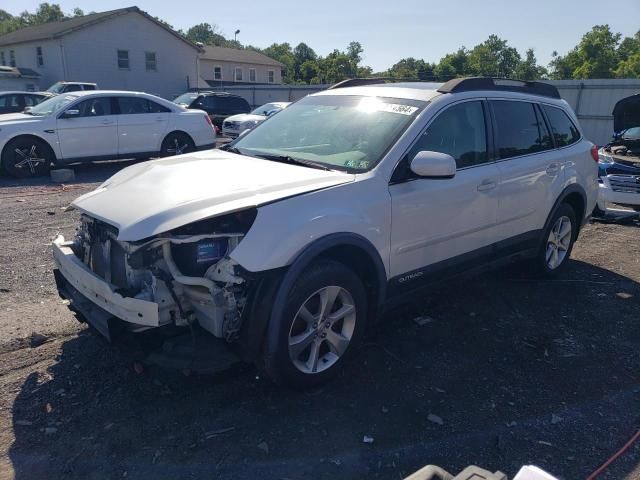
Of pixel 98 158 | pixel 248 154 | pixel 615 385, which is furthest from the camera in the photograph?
pixel 98 158

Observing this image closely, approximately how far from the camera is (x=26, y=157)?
10.6 meters

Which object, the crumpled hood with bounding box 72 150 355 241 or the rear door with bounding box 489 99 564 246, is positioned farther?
the rear door with bounding box 489 99 564 246

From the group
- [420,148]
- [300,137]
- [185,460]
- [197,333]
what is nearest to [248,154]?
[300,137]

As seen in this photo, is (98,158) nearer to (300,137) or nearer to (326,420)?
(300,137)

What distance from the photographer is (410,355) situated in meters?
3.98

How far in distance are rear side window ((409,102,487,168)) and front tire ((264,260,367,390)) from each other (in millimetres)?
1117

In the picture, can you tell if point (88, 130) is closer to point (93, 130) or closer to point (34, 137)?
point (93, 130)

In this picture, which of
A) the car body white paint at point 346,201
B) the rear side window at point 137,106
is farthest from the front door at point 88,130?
the car body white paint at point 346,201

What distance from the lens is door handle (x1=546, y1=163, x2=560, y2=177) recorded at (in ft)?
16.8

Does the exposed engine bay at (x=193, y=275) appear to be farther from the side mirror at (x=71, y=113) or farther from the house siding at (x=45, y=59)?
the house siding at (x=45, y=59)

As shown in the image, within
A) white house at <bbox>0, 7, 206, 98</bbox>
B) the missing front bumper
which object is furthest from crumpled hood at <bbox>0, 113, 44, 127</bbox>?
white house at <bbox>0, 7, 206, 98</bbox>

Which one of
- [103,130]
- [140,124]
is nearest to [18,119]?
[103,130]

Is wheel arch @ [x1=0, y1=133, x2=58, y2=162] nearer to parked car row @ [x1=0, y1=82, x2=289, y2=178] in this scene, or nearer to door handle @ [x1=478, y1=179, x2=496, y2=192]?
parked car row @ [x1=0, y1=82, x2=289, y2=178]

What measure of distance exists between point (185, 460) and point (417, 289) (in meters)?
2.05
